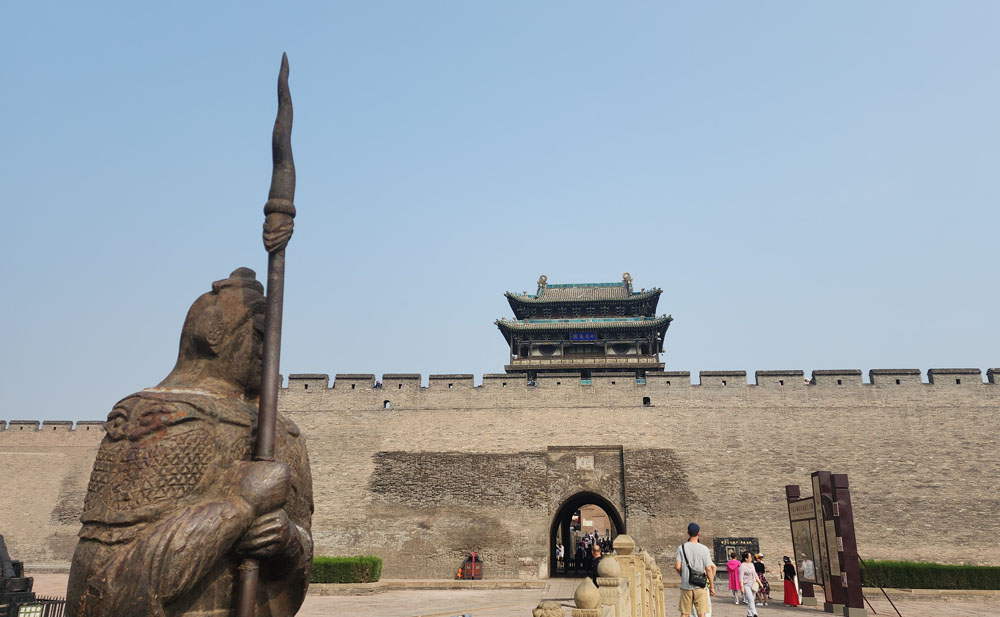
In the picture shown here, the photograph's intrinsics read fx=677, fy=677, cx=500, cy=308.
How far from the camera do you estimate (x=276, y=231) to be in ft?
8.98

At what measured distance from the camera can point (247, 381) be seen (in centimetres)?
279

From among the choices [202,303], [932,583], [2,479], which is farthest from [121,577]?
[2,479]

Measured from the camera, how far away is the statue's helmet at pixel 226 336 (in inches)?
107

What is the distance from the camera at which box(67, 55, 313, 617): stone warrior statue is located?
2176mm

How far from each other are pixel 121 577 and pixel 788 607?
12.1 meters

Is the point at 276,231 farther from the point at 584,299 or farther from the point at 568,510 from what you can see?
the point at 584,299

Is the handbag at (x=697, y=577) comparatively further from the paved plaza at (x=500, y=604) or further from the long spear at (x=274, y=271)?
the long spear at (x=274, y=271)

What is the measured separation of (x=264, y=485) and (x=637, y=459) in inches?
662

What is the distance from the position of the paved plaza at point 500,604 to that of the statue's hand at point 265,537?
26.3 ft

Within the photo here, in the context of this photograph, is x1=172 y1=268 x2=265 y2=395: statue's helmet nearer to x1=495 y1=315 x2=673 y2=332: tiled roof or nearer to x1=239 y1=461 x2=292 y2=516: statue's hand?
x1=239 y1=461 x2=292 y2=516: statue's hand

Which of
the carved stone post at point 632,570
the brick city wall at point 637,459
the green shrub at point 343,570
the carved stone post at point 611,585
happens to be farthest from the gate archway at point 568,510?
the carved stone post at point 611,585

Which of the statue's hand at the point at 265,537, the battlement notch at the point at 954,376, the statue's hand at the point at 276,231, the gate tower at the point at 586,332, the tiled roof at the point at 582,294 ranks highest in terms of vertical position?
the tiled roof at the point at 582,294

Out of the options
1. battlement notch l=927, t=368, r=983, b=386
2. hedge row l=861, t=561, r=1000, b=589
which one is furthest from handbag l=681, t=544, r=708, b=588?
battlement notch l=927, t=368, r=983, b=386

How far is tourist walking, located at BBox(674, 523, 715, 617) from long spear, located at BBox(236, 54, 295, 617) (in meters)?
4.83
